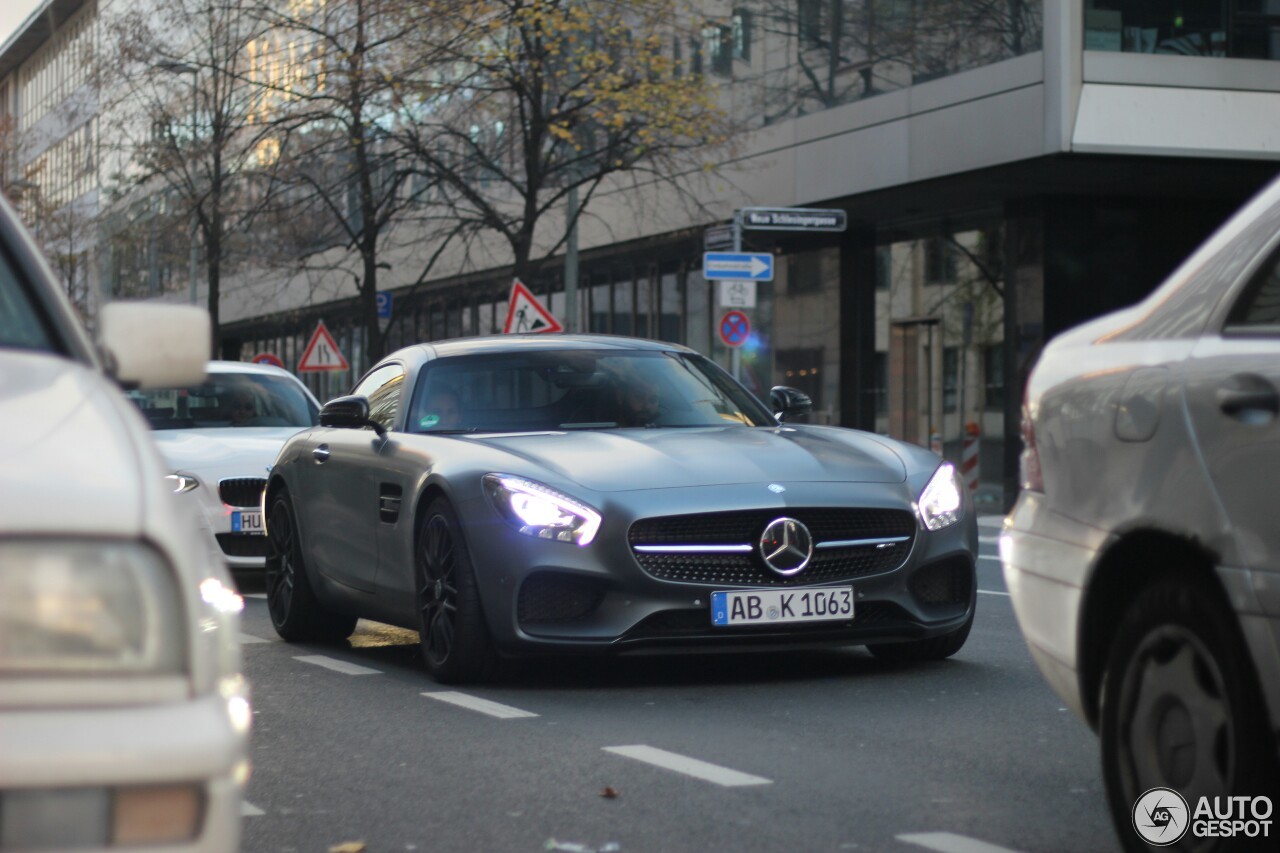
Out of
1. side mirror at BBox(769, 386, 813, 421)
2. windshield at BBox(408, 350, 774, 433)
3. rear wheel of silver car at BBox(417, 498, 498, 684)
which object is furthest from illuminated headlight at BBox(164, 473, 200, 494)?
rear wheel of silver car at BBox(417, 498, 498, 684)

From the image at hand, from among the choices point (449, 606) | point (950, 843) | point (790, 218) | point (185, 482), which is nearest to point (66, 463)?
point (950, 843)

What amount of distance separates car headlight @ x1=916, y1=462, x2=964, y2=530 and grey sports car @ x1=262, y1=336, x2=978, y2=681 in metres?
0.01

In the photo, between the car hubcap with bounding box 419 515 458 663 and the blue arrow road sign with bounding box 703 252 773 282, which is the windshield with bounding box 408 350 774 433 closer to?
the car hubcap with bounding box 419 515 458 663

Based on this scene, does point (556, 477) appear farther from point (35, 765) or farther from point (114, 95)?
point (114, 95)

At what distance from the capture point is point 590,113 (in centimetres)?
2516

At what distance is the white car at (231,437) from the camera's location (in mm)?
13367

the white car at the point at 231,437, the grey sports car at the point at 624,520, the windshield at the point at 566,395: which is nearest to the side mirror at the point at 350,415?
the grey sports car at the point at 624,520

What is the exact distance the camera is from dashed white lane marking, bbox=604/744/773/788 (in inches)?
233

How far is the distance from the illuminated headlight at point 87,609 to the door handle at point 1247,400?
221 cm

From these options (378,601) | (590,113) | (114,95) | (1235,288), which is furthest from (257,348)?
(1235,288)

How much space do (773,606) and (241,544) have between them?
21.2ft

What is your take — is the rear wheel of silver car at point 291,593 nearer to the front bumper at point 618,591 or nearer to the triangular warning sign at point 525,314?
the front bumper at point 618,591

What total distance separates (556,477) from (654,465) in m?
0.39

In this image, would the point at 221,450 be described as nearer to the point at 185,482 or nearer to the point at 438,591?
the point at 185,482
